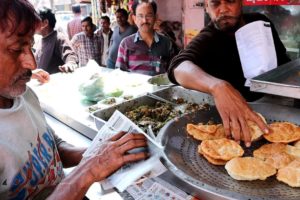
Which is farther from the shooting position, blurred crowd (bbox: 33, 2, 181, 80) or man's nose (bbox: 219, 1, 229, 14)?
blurred crowd (bbox: 33, 2, 181, 80)

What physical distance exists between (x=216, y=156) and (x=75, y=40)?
6193mm

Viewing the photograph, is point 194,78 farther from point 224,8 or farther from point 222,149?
point 224,8

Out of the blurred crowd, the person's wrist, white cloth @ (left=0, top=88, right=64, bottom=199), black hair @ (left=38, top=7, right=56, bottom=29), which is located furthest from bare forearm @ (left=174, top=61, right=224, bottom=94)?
black hair @ (left=38, top=7, right=56, bottom=29)

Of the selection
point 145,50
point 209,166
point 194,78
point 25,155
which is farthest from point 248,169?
point 145,50

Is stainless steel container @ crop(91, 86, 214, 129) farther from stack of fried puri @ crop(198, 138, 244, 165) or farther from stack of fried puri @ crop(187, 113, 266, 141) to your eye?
stack of fried puri @ crop(198, 138, 244, 165)

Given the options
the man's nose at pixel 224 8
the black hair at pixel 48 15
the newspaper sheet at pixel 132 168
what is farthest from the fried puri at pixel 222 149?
the black hair at pixel 48 15

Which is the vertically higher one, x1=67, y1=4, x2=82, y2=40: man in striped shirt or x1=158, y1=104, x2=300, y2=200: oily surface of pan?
x1=67, y1=4, x2=82, y2=40: man in striped shirt

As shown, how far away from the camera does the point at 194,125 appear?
1549 millimetres

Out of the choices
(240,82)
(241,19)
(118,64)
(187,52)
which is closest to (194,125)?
(187,52)

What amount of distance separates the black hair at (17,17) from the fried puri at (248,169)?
1031mm

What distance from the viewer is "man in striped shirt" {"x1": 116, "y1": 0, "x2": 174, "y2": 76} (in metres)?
3.85

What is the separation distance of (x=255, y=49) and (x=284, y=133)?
2.28ft

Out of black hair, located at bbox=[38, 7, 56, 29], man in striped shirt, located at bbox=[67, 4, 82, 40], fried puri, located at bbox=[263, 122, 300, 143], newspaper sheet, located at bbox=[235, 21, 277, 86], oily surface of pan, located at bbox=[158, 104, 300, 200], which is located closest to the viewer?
oily surface of pan, located at bbox=[158, 104, 300, 200]

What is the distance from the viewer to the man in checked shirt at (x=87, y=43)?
22.2ft
